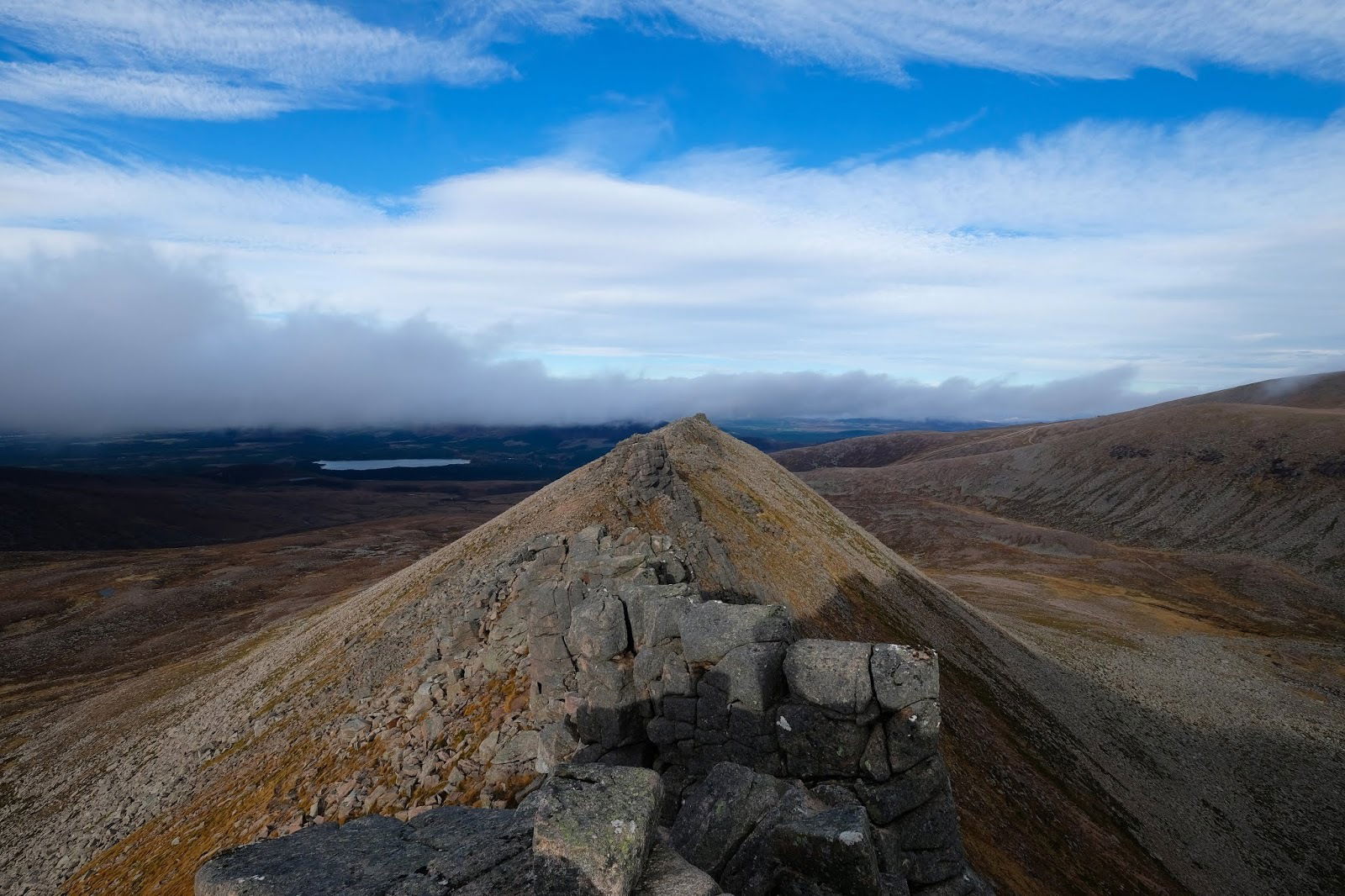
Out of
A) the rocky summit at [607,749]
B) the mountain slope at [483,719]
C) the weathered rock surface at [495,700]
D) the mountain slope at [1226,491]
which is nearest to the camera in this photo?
the rocky summit at [607,749]

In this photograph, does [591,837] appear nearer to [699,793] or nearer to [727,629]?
[699,793]

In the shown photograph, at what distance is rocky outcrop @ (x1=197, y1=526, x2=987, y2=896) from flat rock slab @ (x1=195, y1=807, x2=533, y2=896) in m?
0.05

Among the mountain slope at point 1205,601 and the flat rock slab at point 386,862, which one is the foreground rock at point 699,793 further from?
the mountain slope at point 1205,601

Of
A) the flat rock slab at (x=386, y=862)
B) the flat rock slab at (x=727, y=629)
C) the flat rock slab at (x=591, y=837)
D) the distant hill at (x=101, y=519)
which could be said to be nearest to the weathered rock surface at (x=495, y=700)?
the flat rock slab at (x=727, y=629)

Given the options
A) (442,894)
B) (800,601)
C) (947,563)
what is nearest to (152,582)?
(800,601)

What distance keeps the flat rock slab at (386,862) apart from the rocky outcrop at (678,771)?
0.16 feet

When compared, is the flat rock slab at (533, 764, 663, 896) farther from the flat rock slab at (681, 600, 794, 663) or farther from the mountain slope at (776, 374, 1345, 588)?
the mountain slope at (776, 374, 1345, 588)

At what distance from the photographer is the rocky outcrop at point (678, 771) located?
36.1 feet

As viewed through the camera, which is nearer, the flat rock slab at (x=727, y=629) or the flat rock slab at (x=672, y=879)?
the flat rock slab at (x=672, y=879)

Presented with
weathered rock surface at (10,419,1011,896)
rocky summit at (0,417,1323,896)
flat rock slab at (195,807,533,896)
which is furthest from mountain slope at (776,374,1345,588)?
flat rock slab at (195,807,533,896)

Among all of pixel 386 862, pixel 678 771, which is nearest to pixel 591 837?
pixel 386 862

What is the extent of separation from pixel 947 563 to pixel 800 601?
107 meters

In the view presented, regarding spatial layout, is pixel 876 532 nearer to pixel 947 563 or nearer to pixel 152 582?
pixel 947 563

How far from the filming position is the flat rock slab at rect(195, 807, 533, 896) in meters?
10.9
